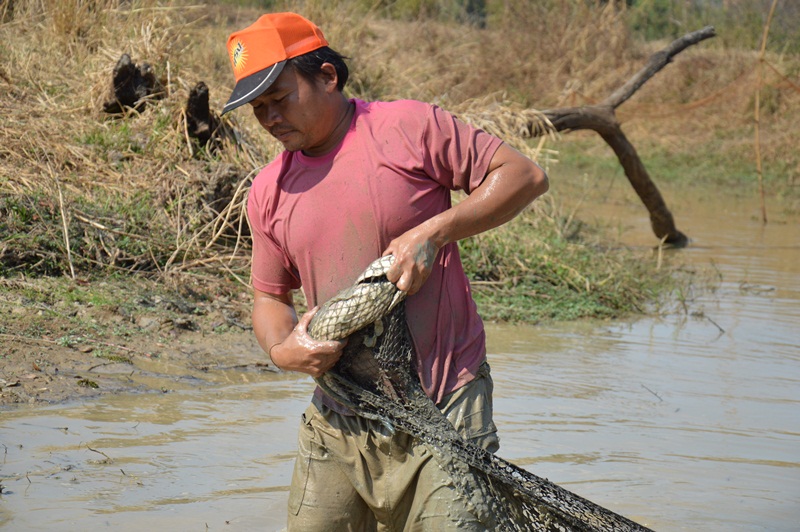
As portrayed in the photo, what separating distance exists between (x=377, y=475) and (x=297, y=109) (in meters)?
0.95

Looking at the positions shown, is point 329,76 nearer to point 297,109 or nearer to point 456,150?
point 297,109

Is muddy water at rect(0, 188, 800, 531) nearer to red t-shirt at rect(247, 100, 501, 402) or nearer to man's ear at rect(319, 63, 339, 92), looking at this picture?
red t-shirt at rect(247, 100, 501, 402)

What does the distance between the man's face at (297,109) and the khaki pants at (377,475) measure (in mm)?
721

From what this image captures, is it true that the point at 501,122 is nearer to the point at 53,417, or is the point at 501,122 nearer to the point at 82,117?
the point at 82,117

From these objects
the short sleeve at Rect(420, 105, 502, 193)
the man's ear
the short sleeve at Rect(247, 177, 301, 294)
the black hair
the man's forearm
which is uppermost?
the black hair

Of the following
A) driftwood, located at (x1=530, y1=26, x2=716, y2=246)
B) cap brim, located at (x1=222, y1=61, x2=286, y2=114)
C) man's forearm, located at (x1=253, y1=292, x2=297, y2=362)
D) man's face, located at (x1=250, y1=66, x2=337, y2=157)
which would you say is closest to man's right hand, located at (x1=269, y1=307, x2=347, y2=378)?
man's forearm, located at (x1=253, y1=292, x2=297, y2=362)

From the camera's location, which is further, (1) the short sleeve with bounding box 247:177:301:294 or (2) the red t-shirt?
(1) the short sleeve with bounding box 247:177:301:294

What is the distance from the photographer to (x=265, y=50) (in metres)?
2.41

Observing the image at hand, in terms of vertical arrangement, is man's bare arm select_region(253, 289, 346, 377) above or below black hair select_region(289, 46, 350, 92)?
below

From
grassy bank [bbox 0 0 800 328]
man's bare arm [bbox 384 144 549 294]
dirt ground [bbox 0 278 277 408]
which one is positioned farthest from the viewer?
grassy bank [bbox 0 0 800 328]

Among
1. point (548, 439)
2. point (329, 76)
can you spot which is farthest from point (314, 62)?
point (548, 439)

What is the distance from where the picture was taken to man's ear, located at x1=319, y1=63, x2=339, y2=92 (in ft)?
8.15

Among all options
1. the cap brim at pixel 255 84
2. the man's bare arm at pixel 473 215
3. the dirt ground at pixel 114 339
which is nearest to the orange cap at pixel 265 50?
the cap brim at pixel 255 84

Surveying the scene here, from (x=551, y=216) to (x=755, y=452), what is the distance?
4.48 metres
